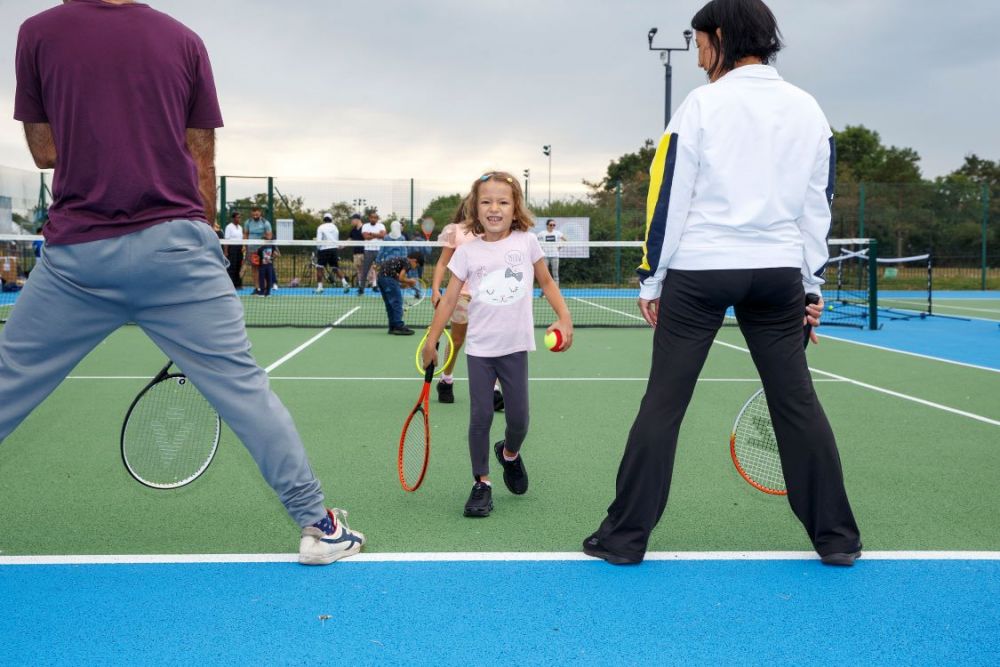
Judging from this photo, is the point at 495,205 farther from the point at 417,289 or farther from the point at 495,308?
the point at 417,289

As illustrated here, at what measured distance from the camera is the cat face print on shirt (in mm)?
4184

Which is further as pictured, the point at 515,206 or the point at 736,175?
the point at 515,206

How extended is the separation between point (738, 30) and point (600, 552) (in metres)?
2.01

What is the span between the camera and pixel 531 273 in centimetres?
427

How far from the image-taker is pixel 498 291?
4.19m

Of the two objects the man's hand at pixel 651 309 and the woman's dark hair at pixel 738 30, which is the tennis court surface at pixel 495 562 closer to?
the man's hand at pixel 651 309

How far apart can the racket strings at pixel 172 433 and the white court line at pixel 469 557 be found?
0.34m

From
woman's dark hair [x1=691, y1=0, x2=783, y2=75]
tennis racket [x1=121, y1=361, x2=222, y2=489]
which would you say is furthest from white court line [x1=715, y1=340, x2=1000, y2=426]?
tennis racket [x1=121, y1=361, x2=222, y2=489]

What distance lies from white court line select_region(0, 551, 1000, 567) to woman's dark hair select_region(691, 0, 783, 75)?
1860 mm

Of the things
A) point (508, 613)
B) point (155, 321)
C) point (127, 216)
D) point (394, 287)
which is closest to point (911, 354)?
point (394, 287)

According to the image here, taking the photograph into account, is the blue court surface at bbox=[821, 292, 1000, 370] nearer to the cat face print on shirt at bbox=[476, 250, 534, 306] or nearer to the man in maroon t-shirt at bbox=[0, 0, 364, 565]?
the cat face print on shirt at bbox=[476, 250, 534, 306]

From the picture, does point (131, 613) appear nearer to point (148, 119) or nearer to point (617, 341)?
point (148, 119)

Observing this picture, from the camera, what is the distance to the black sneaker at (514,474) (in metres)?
4.39

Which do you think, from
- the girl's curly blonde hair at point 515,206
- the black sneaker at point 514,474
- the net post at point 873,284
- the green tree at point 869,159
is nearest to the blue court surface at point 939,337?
the net post at point 873,284
